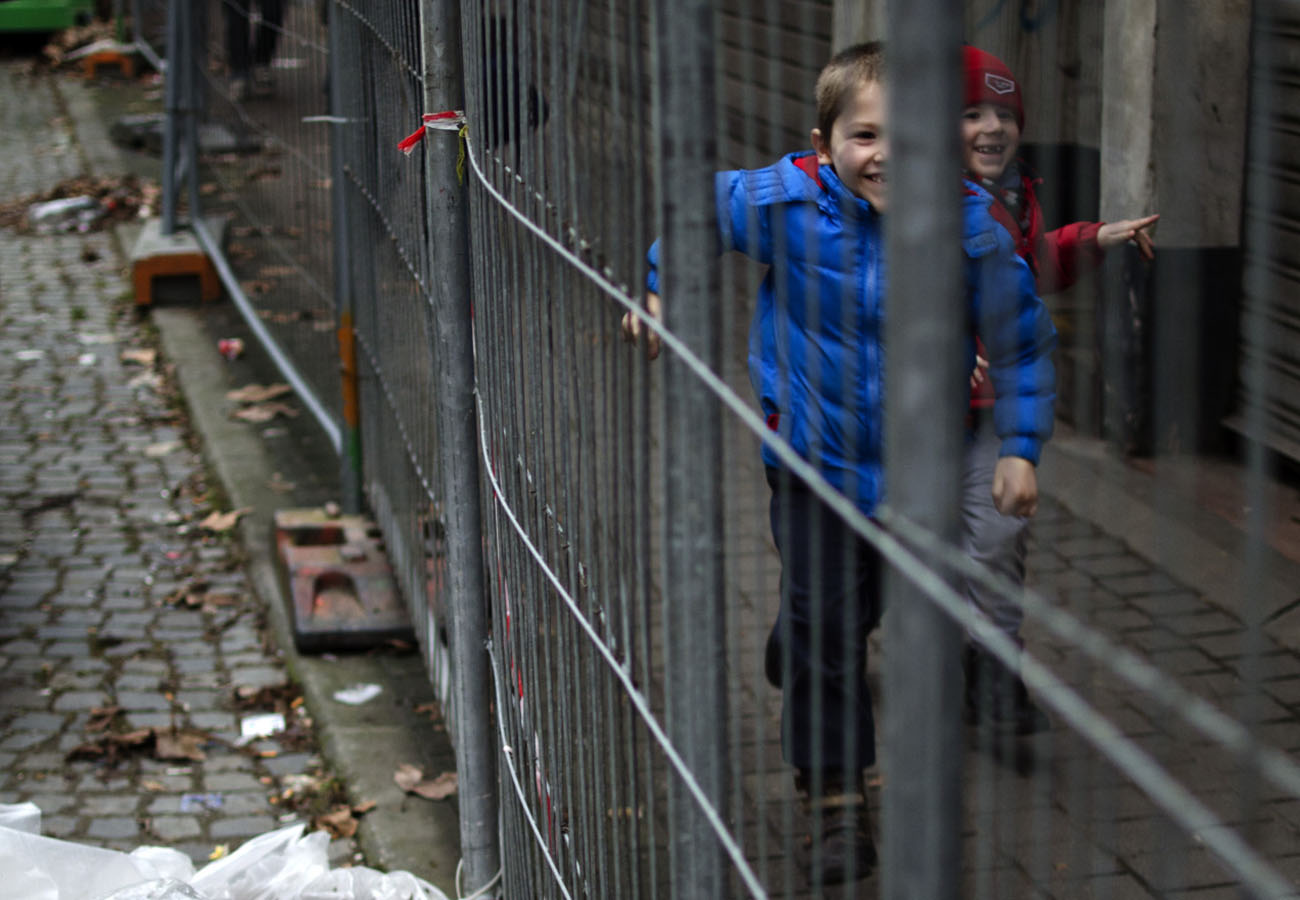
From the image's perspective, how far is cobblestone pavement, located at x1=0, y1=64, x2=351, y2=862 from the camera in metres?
3.75

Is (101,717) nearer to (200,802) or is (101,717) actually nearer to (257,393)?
(200,802)

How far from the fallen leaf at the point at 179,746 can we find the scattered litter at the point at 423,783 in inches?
21.1

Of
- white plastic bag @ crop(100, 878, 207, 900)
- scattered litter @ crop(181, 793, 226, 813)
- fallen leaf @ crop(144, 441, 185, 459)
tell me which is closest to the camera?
white plastic bag @ crop(100, 878, 207, 900)

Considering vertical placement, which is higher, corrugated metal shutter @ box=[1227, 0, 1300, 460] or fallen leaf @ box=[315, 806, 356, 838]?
corrugated metal shutter @ box=[1227, 0, 1300, 460]

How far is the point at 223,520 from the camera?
5586 mm

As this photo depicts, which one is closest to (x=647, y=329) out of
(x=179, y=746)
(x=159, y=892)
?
(x=159, y=892)

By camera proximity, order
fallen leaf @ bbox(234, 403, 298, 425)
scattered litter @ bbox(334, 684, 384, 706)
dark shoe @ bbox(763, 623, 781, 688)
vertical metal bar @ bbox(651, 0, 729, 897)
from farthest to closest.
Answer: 1. fallen leaf @ bbox(234, 403, 298, 425)
2. scattered litter @ bbox(334, 684, 384, 706)
3. dark shoe @ bbox(763, 623, 781, 688)
4. vertical metal bar @ bbox(651, 0, 729, 897)

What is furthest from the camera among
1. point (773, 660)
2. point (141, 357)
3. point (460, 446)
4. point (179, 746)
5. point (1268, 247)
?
point (141, 357)

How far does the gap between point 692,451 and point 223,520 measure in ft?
→ 14.8

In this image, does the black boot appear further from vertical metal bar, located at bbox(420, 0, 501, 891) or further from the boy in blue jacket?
vertical metal bar, located at bbox(420, 0, 501, 891)

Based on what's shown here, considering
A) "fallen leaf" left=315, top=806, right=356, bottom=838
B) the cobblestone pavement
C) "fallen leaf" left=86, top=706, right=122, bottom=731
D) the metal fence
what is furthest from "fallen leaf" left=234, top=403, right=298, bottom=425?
the metal fence

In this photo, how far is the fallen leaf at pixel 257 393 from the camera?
6.94 metres

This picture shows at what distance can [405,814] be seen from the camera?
11.9ft

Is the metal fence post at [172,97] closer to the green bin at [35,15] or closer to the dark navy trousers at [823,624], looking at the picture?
the dark navy trousers at [823,624]
